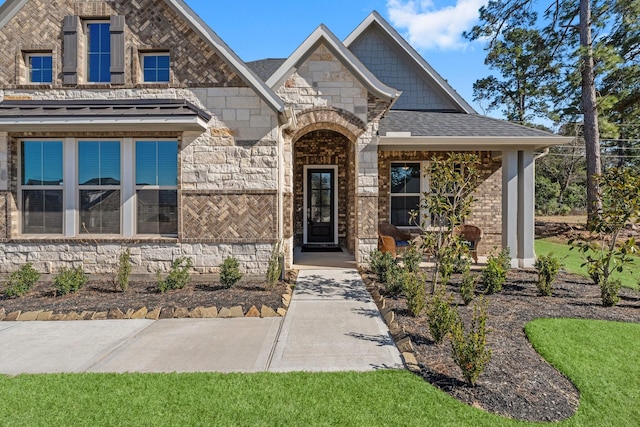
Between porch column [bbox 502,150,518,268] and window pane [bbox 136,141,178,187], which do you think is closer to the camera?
window pane [bbox 136,141,178,187]

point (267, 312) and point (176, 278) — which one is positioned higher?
point (176, 278)

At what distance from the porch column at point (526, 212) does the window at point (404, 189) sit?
9.26ft

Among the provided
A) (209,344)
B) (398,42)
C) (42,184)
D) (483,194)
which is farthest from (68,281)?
(398,42)

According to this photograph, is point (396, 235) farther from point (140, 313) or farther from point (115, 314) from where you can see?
point (115, 314)

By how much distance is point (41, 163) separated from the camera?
24.5 ft

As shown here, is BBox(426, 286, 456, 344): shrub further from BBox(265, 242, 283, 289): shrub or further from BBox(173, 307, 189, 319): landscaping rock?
BBox(173, 307, 189, 319): landscaping rock

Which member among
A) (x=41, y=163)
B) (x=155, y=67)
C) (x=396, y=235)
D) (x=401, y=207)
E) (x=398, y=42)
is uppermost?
(x=398, y=42)

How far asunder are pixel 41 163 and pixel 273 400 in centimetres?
747

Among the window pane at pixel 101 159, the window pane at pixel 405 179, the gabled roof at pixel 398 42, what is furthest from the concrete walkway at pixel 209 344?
the gabled roof at pixel 398 42

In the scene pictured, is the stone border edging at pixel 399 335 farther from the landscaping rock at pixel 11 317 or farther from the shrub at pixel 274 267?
the landscaping rock at pixel 11 317

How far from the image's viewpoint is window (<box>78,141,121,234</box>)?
7434 mm

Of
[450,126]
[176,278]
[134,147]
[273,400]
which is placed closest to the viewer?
[273,400]

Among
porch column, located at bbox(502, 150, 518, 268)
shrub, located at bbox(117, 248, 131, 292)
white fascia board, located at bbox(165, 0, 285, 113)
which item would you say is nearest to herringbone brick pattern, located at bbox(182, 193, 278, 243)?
shrub, located at bbox(117, 248, 131, 292)

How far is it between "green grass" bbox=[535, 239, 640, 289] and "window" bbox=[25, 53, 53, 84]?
1159 centimetres
